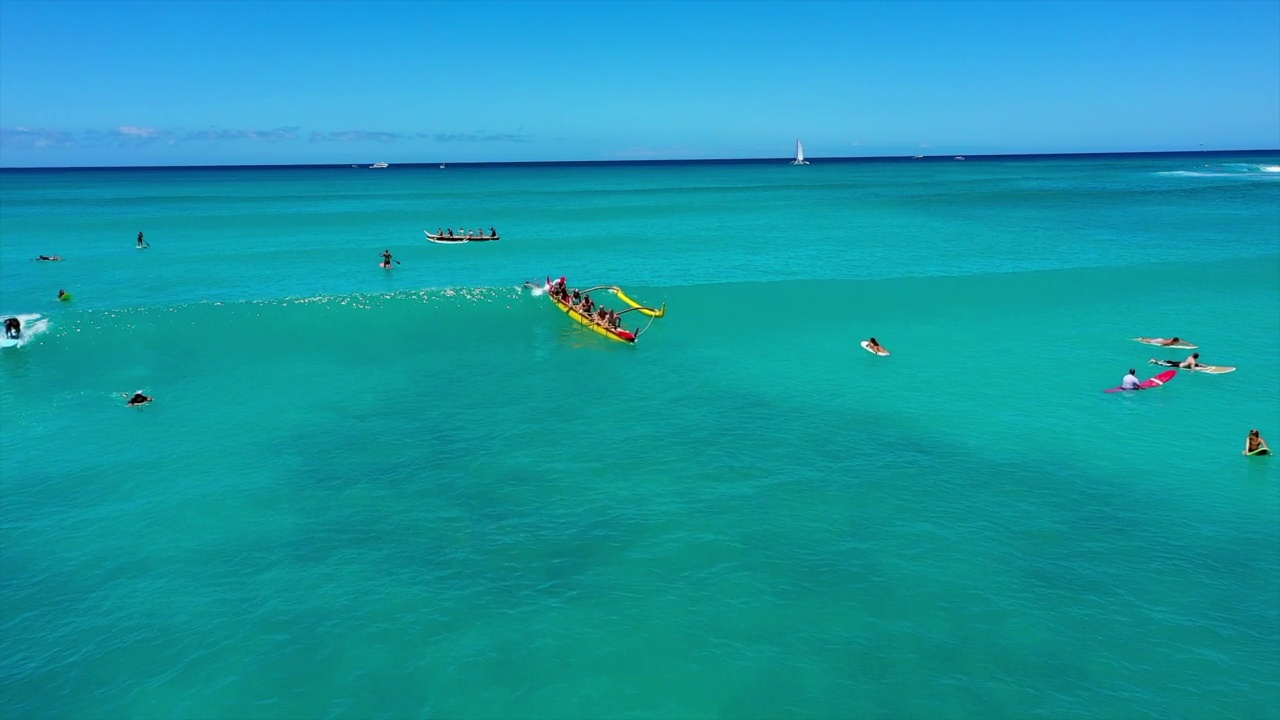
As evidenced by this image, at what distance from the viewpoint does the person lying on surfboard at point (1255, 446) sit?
85.2 ft

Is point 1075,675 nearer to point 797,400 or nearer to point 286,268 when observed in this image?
point 797,400

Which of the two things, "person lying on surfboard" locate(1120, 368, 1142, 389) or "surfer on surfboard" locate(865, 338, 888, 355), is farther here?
"surfer on surfboard" locate(865, 338, 888, 355)

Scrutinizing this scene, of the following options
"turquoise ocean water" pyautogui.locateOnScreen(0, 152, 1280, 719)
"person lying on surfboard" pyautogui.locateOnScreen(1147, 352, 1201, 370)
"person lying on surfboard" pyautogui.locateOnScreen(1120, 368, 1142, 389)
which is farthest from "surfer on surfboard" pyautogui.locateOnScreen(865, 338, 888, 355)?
"person lying on surfboard" pyautogui.locateOnScreen(1147, 352, 1201, 370)

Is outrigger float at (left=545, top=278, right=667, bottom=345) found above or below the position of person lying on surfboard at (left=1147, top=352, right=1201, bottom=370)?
above

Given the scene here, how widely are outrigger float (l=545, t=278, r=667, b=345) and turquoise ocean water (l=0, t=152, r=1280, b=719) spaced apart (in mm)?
1460

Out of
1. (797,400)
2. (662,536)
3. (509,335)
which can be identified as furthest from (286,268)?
(662,536)

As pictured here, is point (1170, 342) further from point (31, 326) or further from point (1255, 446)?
point (31, 326)

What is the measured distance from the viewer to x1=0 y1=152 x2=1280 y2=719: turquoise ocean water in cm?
1670

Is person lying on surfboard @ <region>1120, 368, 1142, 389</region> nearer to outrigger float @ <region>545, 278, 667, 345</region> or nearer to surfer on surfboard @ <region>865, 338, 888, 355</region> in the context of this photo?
surfer on surfboard @ <region>865, 338, 888, 355</region>

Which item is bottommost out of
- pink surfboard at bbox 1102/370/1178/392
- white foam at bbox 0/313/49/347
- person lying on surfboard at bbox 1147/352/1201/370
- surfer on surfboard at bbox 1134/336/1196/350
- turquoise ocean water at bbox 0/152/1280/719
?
turquoise ocean water at bbox 0/152/1280/719

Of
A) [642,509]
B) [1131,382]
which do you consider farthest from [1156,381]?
[642,509]

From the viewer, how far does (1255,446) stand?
2605cm

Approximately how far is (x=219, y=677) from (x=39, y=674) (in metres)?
4.01

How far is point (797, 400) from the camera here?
3259 centimetres
